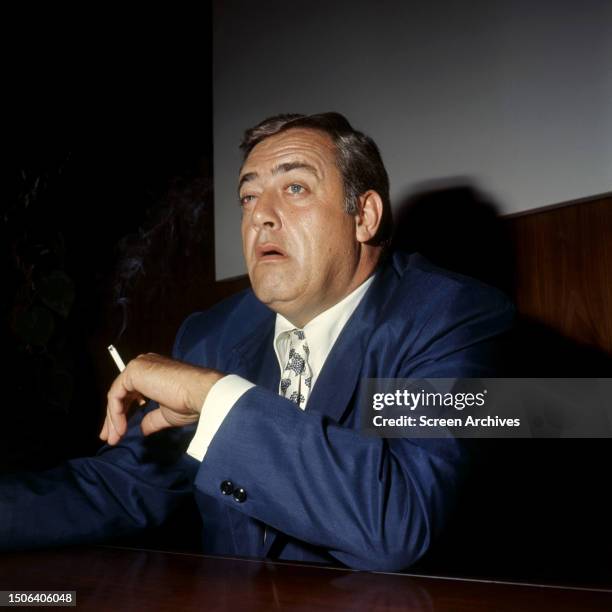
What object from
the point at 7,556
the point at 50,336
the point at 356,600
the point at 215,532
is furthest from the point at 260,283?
the point at 50,336

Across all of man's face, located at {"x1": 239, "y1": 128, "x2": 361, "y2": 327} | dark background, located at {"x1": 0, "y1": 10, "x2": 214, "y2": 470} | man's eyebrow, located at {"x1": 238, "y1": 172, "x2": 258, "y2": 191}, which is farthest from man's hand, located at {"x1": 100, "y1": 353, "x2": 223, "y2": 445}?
dark background, located at {"x1": 0, "y1": 10, "x2": 214, "y2": 470}

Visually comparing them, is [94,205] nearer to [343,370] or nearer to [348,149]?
[348,149]

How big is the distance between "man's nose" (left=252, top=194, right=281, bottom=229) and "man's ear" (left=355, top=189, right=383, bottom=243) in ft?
0.59

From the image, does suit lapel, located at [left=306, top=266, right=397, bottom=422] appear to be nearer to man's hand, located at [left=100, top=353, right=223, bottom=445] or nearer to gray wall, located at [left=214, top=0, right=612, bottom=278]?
man's hand, located at [left=100, top=353, right=223, bottom=445]

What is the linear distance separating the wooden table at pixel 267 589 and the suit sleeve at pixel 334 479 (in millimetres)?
58

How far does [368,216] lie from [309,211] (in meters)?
0.15

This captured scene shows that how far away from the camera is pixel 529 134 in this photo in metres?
1.41

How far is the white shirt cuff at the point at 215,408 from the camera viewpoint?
0.82 meters

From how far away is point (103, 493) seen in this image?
3.59 feet

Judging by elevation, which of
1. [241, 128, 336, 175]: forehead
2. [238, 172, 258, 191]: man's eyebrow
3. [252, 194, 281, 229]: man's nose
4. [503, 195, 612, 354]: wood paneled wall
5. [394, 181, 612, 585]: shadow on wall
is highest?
[241, 128, 336, 175]: forehead

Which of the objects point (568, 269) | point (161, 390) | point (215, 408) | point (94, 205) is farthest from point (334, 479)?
point (94, 205)

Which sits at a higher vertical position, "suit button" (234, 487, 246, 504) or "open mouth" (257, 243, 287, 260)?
"open mouth" (257, 243, 287, 260)

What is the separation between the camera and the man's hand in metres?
0.88

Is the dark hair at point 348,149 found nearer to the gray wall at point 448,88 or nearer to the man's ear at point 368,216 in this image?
the man's ear at point 368,216
